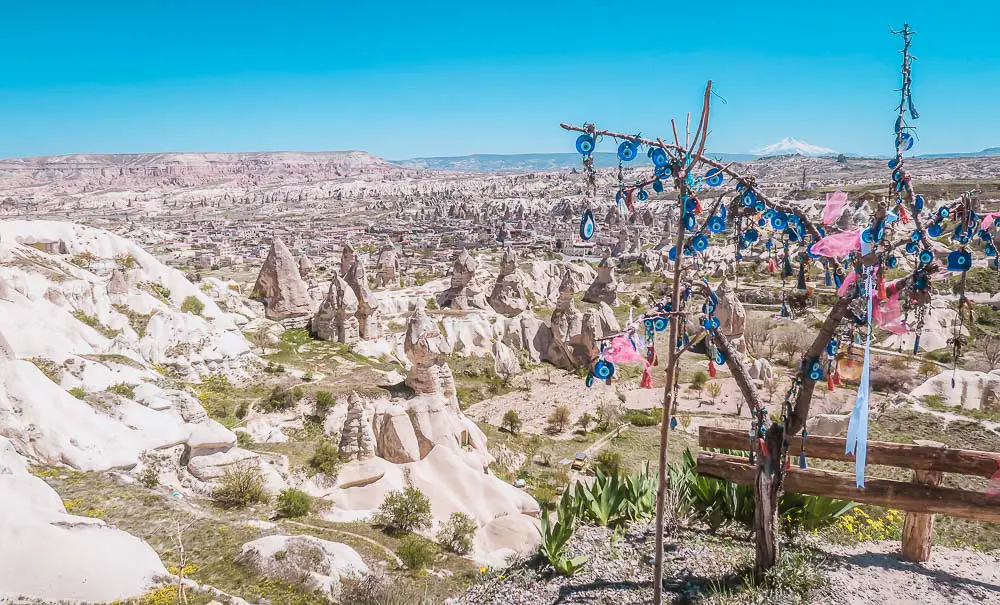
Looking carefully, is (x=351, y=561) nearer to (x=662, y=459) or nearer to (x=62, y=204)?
(x=662, y=459)

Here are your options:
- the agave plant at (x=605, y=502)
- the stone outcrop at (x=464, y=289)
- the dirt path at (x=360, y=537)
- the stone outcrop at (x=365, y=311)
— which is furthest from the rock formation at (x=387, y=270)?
the agave plant at (x=605, y=502)

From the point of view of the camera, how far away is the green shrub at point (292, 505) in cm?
837

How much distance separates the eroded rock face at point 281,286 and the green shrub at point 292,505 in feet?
56.1

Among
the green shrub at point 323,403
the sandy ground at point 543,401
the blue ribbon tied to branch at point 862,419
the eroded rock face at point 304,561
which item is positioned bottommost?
the sandy ground at point 543,401

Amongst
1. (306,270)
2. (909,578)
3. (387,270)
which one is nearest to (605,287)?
(387,270)

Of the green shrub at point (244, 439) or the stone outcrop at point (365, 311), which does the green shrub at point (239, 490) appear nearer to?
the green shrub at point (244, 439)

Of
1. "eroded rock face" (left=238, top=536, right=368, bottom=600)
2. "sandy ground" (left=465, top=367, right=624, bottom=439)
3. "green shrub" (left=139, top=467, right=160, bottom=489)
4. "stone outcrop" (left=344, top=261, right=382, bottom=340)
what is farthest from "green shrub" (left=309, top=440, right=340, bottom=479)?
"stone outcrop" (left=344, top=261, right=382, bottom=340)

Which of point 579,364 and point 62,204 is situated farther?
point 62,204

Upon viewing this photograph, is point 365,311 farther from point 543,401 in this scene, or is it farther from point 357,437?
point 357,437

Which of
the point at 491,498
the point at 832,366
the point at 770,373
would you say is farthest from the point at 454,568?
the point at 770,373

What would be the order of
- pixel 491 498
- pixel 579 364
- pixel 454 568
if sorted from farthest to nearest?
pixel 579 364, pixel 491 498, pixel 454 568

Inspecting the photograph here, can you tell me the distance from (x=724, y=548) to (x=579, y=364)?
1802cm

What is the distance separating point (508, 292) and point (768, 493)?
25.3 meters

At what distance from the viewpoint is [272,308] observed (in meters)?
24.5
